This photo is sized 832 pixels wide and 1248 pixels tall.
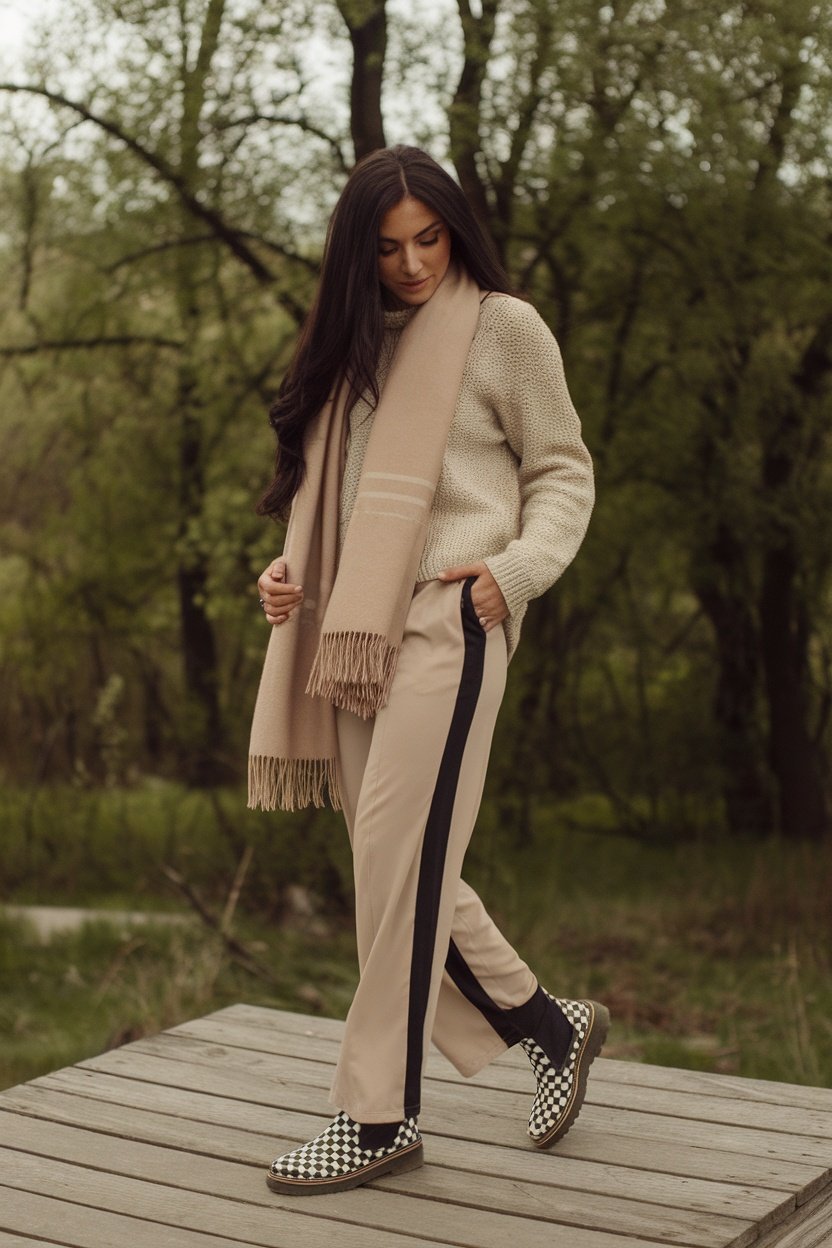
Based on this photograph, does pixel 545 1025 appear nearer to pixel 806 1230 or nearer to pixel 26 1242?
pixel 806 1230

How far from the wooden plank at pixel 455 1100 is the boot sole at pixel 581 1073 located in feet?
0.52

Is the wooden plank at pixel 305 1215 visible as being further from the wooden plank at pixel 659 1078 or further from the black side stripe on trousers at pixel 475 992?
the wooden plank at pixel 659 1078

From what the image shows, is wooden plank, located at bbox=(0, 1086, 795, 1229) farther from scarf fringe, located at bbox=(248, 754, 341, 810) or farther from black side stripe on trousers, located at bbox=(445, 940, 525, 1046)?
scarf fringe, located at bbox=(248, 754, 341, 810)

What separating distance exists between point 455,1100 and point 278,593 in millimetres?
1154

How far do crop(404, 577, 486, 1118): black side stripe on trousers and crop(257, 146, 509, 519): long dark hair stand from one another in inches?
16.8

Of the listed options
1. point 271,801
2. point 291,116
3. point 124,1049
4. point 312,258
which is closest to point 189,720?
point 312,258

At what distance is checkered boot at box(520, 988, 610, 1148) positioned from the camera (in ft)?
9.43

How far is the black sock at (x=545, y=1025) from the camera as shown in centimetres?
283

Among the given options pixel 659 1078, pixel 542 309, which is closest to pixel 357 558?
pixel 659 1078

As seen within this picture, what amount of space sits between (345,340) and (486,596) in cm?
52

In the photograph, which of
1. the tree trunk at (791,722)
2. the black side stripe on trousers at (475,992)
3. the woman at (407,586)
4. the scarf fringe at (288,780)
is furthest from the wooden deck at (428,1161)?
the tree trunk at (791,722)

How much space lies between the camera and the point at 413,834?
2.63 metres

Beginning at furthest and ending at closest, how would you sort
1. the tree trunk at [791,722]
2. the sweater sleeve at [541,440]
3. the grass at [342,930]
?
the tree trunk at [791,722] < the grass at [342,930] < the sweater sleeve at [541,440]

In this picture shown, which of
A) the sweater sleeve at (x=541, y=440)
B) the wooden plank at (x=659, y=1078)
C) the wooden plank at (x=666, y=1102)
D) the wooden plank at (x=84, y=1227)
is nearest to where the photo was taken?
the wooden plank at (x=84, y=1227)
